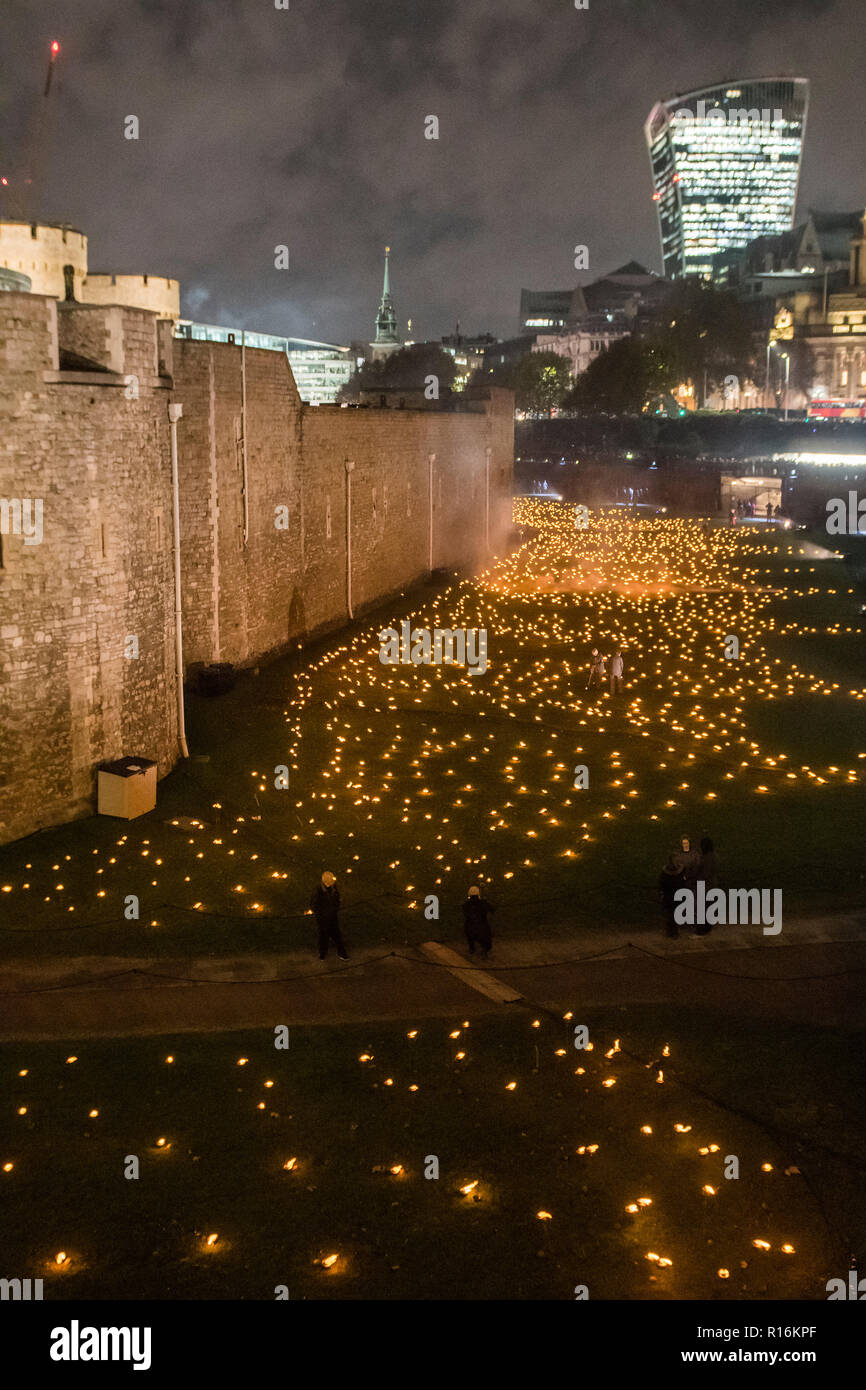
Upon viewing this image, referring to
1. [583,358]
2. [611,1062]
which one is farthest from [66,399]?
[583,358]

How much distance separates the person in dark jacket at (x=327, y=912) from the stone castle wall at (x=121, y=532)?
5.27 metres

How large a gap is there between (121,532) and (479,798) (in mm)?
6440

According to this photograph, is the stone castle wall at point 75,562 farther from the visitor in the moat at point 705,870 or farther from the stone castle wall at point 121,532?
the visitor in the moat at point 705,870

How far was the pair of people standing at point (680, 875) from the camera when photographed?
12461 mm

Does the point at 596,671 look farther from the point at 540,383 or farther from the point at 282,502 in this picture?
the point at 540,383

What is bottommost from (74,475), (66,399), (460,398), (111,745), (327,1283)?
(327,1283)

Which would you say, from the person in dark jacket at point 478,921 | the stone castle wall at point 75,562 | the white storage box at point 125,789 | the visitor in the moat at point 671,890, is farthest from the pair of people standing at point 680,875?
the stone castle wall at point 75,562

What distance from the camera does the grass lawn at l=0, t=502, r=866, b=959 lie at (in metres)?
13.2

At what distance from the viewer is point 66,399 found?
14.9 meters

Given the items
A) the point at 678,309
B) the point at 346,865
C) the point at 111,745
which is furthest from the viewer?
the point at 678,309

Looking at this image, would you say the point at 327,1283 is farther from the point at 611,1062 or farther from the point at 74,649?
the point at 74,649

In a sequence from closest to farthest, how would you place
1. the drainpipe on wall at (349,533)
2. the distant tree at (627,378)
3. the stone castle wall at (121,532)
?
1. the stone castle wall at (121,532)
2. the drainpipe on wall at (349,533)
3. the distant tree at (627,378)

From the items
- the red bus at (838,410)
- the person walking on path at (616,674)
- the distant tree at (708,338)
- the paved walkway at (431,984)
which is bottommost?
the paved walkway at (431,984)

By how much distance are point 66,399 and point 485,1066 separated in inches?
396
